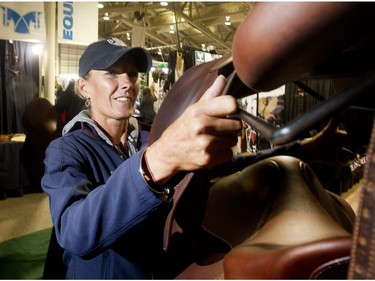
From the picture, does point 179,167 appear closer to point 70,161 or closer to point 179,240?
point 179,240

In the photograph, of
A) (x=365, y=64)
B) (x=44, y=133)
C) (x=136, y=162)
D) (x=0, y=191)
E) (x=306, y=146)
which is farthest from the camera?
(x=0, y=191)

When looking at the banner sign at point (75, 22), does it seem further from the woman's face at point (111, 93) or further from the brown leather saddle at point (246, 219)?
the brown leather saddle at point (246, 219)

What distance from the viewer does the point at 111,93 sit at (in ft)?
4.22

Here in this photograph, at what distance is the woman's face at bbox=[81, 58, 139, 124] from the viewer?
128cm

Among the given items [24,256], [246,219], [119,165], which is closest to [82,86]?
[119,165]

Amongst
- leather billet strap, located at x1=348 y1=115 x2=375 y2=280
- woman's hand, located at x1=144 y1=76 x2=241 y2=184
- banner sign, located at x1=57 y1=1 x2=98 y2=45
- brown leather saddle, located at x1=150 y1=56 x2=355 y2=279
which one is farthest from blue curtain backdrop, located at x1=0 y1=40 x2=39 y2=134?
leather billet strap, located at x1=348 y1=115 x2=375 y2=280

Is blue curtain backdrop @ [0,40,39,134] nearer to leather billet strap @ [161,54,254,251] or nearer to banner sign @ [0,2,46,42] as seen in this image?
banner sign @ [0,2,46,42]

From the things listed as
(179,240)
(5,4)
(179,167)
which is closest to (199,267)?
(179,240)

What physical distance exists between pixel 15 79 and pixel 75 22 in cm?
195

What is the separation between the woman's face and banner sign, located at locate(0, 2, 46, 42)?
7.68ft

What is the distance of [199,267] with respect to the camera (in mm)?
655

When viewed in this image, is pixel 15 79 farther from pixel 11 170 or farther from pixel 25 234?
pixel 25 234

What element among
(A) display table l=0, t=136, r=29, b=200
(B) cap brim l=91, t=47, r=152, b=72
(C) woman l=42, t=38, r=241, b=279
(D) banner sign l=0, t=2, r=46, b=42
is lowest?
(A) display table l=0, t=136, r=29, b=200

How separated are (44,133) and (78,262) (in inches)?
88.1
